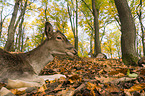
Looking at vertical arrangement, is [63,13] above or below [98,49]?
above

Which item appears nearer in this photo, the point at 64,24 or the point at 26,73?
the point at 26,73

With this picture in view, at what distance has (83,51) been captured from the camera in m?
57.4

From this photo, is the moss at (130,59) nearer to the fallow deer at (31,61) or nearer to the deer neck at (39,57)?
the fallow deer at (31,61)

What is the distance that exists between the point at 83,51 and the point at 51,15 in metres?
33.4

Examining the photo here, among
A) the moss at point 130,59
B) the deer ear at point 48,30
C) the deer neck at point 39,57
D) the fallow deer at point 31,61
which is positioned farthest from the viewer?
the moss at point 130,59

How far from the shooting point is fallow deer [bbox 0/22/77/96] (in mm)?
2586

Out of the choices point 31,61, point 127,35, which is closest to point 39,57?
point 31,61

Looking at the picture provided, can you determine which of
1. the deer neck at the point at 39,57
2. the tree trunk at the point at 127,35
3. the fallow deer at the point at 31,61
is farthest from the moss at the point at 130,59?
the deer neck at the point at 39,57

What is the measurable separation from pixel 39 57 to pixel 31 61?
0.99ft

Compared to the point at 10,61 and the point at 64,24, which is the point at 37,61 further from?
the point at 64,24

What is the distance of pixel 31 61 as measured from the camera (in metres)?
3.42

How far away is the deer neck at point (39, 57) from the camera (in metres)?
3.43

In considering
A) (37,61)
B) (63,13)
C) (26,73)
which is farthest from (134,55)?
(63,13)

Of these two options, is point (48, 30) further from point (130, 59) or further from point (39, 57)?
point (130, 59)
